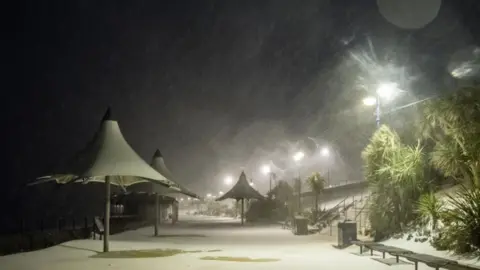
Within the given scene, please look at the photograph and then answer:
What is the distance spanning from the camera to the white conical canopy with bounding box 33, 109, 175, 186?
63.3ft

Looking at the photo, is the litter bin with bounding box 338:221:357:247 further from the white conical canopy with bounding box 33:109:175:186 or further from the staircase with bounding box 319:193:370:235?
the staircase with bounding box 319:193:370:235

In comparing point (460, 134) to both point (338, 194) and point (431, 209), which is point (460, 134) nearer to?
point (431, 209)

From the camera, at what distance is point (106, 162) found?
63.9 ft

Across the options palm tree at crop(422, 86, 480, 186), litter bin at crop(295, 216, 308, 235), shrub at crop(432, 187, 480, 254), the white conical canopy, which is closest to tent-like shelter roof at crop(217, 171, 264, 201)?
litter bin at crop(295, 216, 308, 235)

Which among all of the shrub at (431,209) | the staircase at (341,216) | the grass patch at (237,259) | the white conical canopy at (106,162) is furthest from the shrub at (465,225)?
the staircase at (341,216)

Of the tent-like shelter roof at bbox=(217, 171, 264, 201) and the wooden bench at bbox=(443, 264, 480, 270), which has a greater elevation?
the tent-like shelter roof at bbox=(217, 171, 264, 201)

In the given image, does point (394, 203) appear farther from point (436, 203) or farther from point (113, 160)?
point (113, 160)

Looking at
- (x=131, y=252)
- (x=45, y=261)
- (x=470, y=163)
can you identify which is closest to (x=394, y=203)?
(x=470, y=163)

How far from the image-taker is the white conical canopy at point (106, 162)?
19.3 metres

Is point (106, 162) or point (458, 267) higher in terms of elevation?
point (106, 162)

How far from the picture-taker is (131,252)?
19.3 meters

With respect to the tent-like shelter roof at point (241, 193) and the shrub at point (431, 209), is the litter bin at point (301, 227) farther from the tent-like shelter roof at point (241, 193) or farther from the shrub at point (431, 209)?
the tent-like shelter roof at point (241, 193)

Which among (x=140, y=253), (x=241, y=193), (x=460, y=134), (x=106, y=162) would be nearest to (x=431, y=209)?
(x=460, y=134)

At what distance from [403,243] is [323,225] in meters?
15.2
